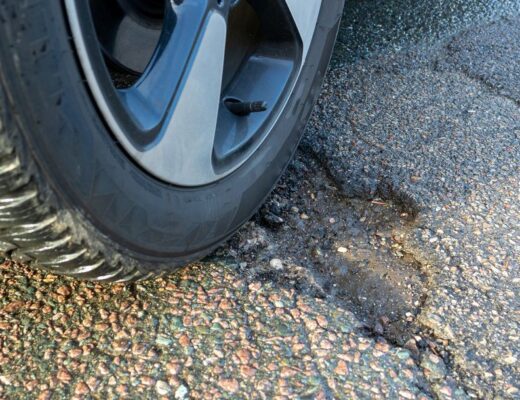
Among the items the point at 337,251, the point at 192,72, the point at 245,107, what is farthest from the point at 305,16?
the point at 337,251

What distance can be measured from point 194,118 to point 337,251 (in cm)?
55

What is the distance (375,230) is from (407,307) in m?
0.26

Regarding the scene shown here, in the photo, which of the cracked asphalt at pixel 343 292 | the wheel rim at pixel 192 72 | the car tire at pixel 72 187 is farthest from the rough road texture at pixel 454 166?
the car tire at pixel 72 187

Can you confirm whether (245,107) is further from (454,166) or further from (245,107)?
(454,166)

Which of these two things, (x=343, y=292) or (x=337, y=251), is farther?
(x=337, y=251)

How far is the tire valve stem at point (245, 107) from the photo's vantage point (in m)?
1.35

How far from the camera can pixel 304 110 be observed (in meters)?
1.54

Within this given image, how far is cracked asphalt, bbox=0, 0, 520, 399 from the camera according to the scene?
1.19 metres

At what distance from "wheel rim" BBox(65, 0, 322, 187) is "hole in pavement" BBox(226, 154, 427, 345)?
0.25 m

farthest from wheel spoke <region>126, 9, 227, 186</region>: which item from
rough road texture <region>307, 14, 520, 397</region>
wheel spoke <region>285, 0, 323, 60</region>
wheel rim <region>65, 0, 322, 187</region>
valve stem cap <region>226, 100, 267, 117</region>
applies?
rough road texture <region>307, 14, 520, 397</region>

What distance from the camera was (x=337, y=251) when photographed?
1.55m

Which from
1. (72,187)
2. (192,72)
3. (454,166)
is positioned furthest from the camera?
(454,166)

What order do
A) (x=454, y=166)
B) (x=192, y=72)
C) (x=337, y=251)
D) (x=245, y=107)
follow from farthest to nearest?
(x=454, y=166) → (x=337, y=251) → (x=245, y=107) → (x=192, y=72)

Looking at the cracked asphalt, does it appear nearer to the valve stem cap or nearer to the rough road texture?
the rough road texture
